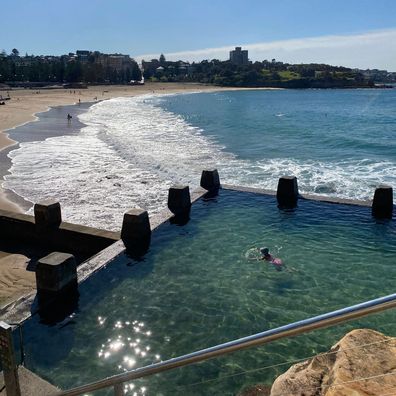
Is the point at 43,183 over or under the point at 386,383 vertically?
under

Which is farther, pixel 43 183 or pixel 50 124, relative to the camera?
pixel 50 124

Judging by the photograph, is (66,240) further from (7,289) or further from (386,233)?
(386,233)

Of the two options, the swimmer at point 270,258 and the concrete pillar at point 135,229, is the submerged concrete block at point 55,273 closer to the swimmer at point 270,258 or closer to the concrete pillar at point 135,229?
the concrete pillar at point 135,229

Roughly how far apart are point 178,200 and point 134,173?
9.66 metres

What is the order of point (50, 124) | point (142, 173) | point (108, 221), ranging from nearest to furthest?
1. point (108, 221)
2. point (142, 173)
3. point (50, 124)

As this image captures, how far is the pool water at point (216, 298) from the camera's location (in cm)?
672

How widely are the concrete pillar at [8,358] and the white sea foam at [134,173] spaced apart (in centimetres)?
937

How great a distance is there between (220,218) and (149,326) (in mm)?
5898

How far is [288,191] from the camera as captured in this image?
1444cm

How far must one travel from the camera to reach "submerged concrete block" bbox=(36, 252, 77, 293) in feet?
27.2

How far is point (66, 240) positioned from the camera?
461 inches

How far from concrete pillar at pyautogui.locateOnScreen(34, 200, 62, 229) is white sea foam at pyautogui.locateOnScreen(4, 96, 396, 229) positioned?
2.38 metres

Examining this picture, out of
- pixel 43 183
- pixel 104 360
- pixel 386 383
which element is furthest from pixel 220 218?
pixel 43 183

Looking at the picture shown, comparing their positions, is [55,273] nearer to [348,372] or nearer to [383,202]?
Answer: [348,372]
